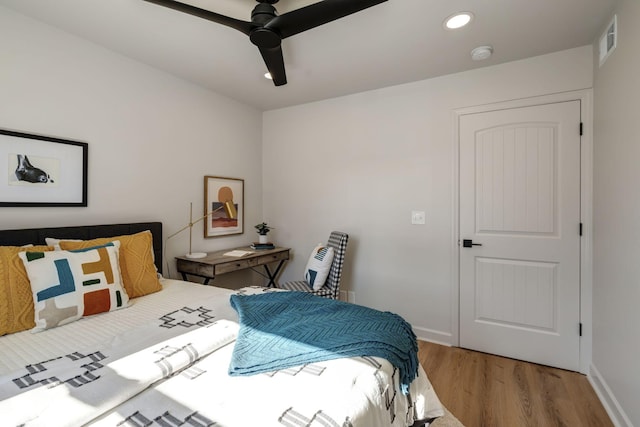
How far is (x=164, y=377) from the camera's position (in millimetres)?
957

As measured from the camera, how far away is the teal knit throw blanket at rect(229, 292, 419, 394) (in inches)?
41.6

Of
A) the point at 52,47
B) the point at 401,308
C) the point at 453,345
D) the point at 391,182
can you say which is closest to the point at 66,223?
the point at 52,47

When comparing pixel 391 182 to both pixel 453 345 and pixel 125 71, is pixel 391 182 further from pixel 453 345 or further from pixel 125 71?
pixel 125 71

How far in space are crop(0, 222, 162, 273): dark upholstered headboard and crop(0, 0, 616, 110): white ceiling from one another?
1.32m

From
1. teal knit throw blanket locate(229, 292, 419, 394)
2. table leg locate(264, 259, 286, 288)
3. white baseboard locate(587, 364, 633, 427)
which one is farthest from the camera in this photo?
table leg locate(264, 259, 286, 288)

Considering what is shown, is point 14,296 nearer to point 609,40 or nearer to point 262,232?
point 262,232

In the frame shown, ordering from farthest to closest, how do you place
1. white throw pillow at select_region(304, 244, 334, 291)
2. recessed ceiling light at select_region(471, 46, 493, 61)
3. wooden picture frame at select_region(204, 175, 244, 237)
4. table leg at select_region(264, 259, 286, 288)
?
table leg at select_region(264, 259, 286, 288), wooden picture frame at select_region(204, 175, 244, 237), white throw pillow at select_region(304, 244, 334, 291), recessed ceiling light at select_region(471, 46, 493, 61)

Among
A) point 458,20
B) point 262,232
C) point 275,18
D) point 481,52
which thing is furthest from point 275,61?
point 262,232

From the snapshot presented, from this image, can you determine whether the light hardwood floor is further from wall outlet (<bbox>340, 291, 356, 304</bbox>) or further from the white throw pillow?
the white throw pillow

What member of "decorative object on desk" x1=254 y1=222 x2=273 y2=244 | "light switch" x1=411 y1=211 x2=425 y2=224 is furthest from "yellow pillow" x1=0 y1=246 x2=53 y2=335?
"light switch" x1=411 y1=211 x2=425 y2=224

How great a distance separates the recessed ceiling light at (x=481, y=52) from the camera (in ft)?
7.06

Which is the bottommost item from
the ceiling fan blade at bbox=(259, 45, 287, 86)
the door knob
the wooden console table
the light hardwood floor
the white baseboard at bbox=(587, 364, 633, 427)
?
the light hardwood floor

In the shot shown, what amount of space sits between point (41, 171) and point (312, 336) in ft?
6.62

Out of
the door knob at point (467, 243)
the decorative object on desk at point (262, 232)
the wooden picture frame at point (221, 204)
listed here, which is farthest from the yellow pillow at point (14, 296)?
the door knob at point (467, 243)
